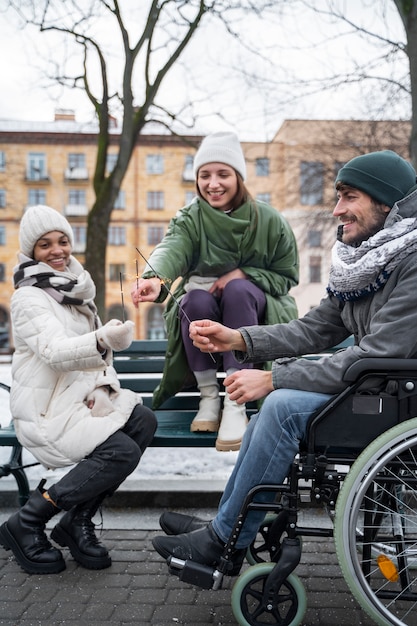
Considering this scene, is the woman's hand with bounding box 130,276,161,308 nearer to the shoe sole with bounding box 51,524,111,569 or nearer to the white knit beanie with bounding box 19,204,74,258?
the white knit beanie with bounding box 19,204,74,258

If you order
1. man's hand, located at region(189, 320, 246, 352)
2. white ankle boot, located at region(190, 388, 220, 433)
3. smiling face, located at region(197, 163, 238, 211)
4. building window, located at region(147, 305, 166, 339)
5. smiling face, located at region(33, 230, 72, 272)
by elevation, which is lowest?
building window, located at region(147, 305, 166, 339)

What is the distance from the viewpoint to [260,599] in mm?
2564

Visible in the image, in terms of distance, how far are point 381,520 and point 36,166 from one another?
52.5 metres

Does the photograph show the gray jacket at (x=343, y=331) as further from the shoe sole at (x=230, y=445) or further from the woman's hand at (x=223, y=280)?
the woman's hand at (x=223, y=280)

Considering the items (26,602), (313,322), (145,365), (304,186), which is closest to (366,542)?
(313,322)

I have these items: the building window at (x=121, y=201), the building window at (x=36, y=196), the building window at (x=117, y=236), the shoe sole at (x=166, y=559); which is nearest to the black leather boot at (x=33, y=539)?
the shoe sole at (x=166, y=559)

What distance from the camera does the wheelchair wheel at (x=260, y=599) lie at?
2.57 metres

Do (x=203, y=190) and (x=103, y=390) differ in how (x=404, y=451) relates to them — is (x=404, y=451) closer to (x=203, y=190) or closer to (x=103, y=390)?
(x=103, y=390)

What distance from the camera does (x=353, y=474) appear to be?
7.72 feet

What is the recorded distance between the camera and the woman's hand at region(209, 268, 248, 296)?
3.91 metres

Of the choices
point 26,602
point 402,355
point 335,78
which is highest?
Answer: point 335,78

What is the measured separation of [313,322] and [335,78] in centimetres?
765

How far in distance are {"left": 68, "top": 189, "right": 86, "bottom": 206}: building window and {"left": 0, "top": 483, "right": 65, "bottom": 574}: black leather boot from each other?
5023 centimetres

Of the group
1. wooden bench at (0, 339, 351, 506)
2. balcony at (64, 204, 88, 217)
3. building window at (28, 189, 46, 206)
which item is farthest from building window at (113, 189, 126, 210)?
wooden bench at (0, 339, 351, 506)
